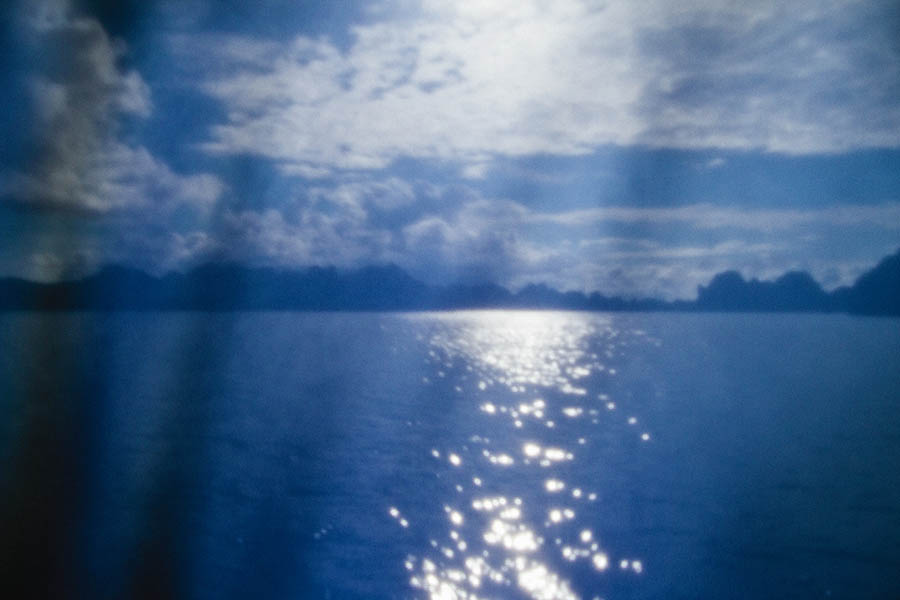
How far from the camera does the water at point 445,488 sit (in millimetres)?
9484

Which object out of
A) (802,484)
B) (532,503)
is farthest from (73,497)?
(802,484)

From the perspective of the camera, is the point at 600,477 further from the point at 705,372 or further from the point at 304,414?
the point at 705,372

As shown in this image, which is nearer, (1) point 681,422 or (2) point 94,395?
(1) point 681,422

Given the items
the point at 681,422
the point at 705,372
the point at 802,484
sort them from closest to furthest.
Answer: the point at 802,484
the point at 681,422
the point at 705,372

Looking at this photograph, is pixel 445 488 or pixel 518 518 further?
pixel 445 488

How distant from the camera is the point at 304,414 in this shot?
20.7 metres

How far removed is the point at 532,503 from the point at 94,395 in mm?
17933

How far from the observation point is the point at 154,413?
20609mm

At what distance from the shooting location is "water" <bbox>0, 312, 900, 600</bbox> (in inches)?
373

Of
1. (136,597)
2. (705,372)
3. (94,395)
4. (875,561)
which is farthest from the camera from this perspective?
(705,372)

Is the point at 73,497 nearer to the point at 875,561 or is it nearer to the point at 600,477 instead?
the point at 600,477

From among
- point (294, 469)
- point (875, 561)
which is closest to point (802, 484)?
point (875, 561)

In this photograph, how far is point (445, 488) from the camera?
13.3m

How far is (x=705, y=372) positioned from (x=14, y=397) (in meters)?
29.3
